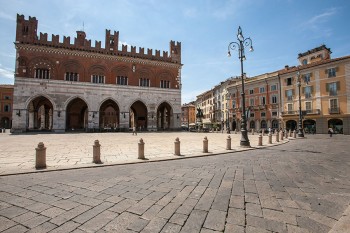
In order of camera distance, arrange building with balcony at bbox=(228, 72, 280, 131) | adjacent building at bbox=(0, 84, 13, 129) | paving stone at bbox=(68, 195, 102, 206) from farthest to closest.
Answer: adjacent building at bbox=(0, 84, 13, 129) < building with balcony at bbox=(228, 72, 280, 131) < paving stone at bbox=(68, 195, 102, 206)

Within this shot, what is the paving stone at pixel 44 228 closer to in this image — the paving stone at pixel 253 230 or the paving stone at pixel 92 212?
the paving stone at pixel 92 212

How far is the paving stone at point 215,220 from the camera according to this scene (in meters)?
2.43

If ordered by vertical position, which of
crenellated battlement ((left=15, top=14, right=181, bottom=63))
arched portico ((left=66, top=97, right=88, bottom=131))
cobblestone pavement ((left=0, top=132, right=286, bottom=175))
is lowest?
cobblestone pavement ((left=0, top=132, right=286, bottom=175))

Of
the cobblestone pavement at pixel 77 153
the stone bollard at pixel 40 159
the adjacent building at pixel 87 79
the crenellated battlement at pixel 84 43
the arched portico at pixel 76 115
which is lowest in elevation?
the cobblestone pavement at pixel 77 153

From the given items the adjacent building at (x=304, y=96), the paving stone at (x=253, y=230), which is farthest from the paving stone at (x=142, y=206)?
the adjacent building at (x=304, y=96)

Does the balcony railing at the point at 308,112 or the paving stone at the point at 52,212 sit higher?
the balcony railing at the point at 308,112

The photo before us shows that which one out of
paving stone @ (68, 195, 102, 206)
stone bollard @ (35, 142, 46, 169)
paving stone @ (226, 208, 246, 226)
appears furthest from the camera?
stone bollard @ (35, 142, 46, 169)

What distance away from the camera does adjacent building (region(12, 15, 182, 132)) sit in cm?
2678

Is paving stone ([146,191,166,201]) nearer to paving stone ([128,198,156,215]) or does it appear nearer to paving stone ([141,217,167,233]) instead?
paving stone ([128,198,156,215])

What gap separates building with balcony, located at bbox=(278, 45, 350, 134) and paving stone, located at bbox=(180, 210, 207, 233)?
3279cm

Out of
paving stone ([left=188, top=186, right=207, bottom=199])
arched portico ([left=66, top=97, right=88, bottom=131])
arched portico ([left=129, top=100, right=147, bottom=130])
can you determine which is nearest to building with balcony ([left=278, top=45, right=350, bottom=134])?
arched portico ([left=129, top=100, right=147, bottom=130])

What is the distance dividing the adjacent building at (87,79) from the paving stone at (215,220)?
29795 mm

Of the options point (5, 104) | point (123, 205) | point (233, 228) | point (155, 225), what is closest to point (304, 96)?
point (233, 228)

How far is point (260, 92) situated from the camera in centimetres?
4044
